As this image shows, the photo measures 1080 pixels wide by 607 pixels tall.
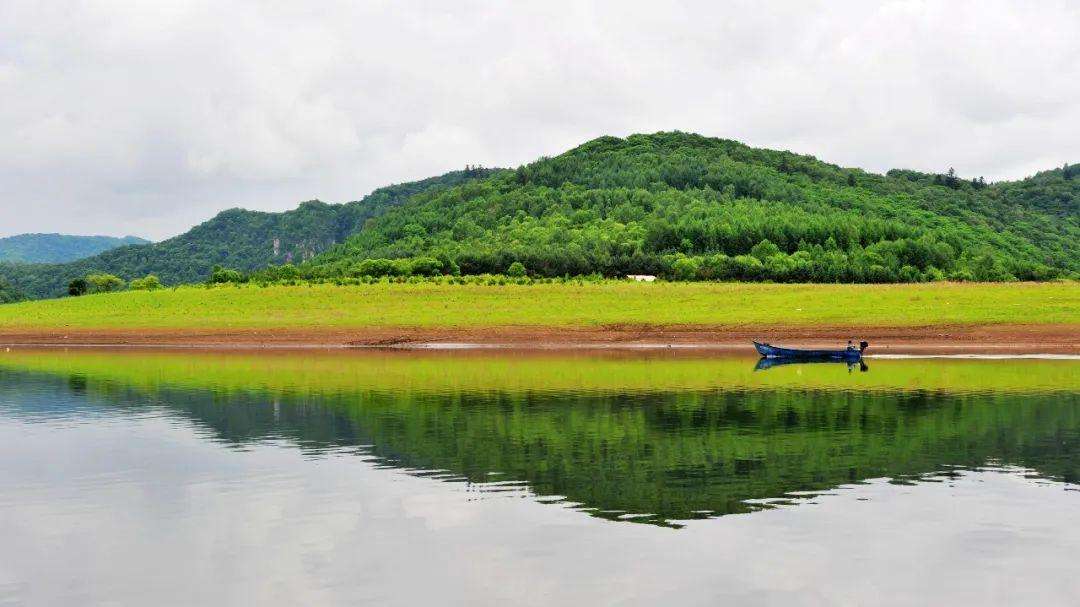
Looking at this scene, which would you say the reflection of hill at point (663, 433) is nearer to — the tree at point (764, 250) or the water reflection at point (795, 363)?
the water reflection at point (795, 363)

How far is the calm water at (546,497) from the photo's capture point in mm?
19766

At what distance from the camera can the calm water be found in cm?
1977

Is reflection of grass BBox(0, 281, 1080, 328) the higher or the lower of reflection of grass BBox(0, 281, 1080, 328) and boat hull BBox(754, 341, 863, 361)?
the higher

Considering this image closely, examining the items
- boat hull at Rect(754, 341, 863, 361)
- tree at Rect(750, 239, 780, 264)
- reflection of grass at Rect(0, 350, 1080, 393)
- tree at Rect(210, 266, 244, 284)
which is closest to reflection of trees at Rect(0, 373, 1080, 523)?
reflection of grass at Rect(0, 350, 1080, 393)

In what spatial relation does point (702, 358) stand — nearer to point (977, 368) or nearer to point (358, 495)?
point (977, 368)

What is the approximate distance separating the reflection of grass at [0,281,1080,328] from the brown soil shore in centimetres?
229

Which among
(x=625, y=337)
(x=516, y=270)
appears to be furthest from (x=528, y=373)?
(x=516, y=270)

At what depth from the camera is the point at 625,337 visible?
10412 centimetres

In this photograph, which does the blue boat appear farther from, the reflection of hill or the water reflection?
the reflection of hill

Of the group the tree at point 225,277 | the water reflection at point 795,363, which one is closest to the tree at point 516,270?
the tree at point 225,277

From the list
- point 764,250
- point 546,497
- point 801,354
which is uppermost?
point 764,250

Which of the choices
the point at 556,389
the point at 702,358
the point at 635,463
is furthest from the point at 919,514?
the point at 702,358

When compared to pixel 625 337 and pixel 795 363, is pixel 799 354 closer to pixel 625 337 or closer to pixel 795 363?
pixel 795 363

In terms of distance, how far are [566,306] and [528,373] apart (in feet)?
170
